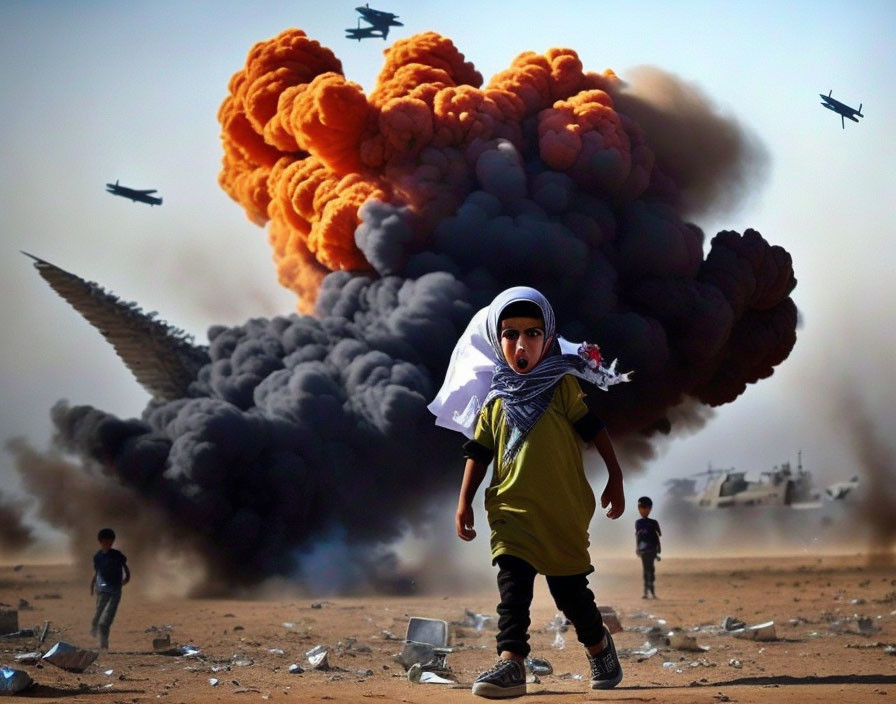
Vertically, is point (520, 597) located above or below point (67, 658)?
above

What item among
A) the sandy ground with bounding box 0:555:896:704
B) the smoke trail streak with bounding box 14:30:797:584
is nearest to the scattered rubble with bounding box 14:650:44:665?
→ the sandy ground with bounding box 0:555:896:704

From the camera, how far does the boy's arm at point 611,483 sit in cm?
809

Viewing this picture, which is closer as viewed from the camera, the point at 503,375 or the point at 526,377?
the point at 526,377

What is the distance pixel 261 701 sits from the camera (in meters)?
8.50

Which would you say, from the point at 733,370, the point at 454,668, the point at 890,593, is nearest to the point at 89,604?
the point at 454,668

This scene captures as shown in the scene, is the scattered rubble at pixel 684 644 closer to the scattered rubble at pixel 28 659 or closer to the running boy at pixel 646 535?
the scattered rubble at pixel 28 659

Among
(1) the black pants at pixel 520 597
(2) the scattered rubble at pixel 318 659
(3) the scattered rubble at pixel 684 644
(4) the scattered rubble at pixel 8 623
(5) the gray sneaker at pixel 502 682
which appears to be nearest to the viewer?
(5) the gray sneaker at pixel 502 682

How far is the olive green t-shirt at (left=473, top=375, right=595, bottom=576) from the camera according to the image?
798 cm

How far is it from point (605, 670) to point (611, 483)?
133 centimetres

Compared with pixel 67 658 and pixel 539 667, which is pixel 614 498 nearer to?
pixel 539 667

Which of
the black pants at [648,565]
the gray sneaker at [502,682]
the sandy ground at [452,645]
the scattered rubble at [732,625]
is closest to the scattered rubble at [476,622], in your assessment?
the sandy ground at [452,645]

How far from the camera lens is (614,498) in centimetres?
811

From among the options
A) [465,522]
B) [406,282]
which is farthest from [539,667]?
[406,282]

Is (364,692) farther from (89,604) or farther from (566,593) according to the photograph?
(89,604)
